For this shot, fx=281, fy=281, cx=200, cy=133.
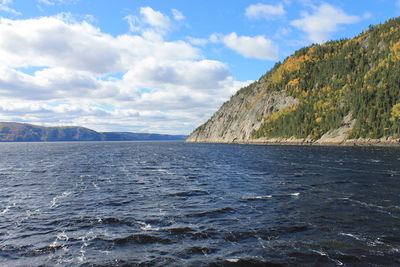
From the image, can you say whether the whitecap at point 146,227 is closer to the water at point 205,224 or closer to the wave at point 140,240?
the water at point 205,224

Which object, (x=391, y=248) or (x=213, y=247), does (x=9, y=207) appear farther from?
(x=391, y=248)

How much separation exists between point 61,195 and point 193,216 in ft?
62.6

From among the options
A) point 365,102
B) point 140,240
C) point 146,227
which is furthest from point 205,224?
point 365,102

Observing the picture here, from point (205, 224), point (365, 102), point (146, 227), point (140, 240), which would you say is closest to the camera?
point (140, 240)

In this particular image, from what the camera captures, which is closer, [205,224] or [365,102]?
[205,224]

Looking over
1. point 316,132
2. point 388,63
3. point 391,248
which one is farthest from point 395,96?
point 391,248

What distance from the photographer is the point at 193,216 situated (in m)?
24.8

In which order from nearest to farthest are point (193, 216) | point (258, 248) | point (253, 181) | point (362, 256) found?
point (362, 256)
point (258, 248)
point (193, 216)
point (253, 181)

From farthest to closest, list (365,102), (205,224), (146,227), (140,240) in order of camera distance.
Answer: (365,102) < (205,224) < (146,227) < (140,240)

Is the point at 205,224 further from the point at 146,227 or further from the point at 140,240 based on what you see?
the point at 140,240

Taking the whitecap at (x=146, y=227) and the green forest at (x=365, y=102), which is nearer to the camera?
the whitecap at (x=146, y=227)

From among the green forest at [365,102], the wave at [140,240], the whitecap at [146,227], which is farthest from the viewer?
the green forest at [365,102]

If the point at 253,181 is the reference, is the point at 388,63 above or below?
above

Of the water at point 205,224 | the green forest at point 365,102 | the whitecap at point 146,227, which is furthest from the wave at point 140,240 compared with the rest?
the green forest at point 365,102
